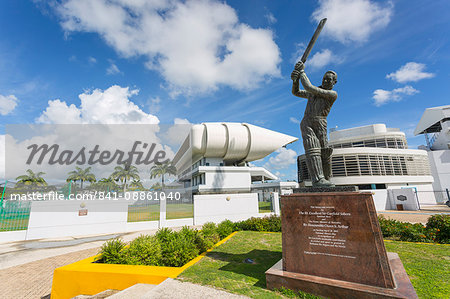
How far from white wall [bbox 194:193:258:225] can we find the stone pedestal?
12605 mm

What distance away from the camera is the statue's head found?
505 centimetres

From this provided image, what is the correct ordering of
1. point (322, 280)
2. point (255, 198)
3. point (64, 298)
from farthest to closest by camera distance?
point (255, 198) → point (64, 298) → point (322, 280)

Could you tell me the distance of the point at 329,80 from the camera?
5.04m

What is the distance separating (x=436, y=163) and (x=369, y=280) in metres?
51.9

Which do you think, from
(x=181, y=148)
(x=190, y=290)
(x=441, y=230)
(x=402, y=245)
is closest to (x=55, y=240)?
(x=190, y=290)

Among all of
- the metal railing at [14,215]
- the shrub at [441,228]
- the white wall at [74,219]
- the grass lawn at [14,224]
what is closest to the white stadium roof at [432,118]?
the shrub at [441,228]

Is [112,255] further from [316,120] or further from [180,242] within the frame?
[316,120]

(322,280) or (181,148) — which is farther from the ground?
(181,148)

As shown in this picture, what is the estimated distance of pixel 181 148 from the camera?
47312 mm

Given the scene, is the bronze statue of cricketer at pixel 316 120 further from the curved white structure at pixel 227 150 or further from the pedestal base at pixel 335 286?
the curved white structure at pixel 227 150

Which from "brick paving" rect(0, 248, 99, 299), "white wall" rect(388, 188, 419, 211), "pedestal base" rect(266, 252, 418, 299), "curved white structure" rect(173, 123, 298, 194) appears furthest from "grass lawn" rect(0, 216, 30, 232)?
"white wall" rect(388, 188, 419, 211)

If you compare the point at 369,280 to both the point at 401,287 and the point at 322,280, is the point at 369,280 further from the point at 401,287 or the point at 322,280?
Result: the point at 322,280

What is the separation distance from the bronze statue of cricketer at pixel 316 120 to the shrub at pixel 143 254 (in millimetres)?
4598

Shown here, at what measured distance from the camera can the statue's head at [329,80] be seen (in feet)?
16.6
